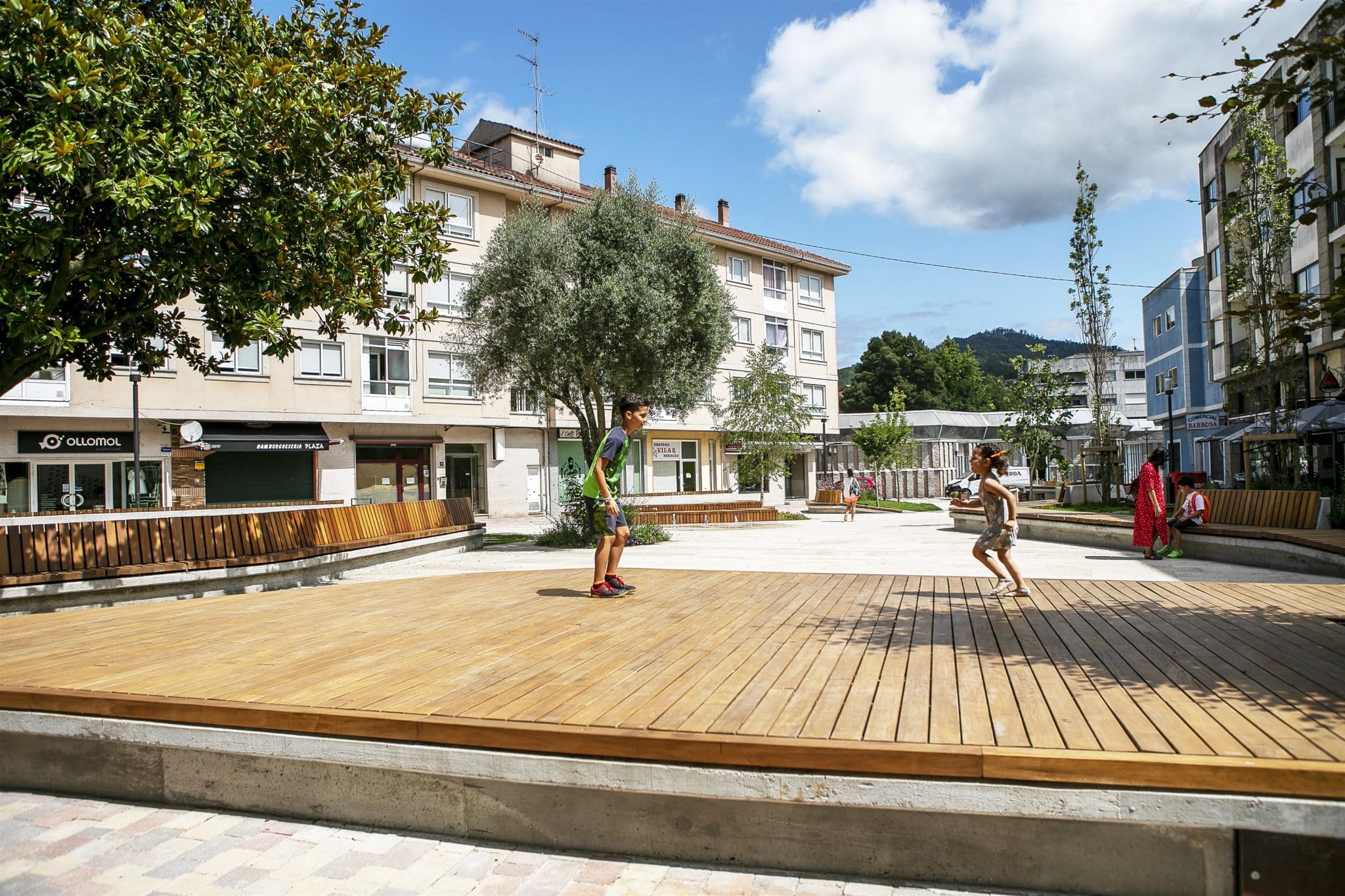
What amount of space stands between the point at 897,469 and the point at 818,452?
734 centimetres

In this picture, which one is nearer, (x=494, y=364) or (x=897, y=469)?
(x=494, y=364)

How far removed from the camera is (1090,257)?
73.2 ft

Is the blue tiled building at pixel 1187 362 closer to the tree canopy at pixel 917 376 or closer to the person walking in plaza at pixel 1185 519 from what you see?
the person walking in plaza at pixel 1185 519

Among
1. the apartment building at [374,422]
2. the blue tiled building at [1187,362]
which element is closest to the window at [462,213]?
the apartment building at [374,422]

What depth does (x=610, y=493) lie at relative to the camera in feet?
24.4

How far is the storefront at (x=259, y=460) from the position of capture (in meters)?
28.1

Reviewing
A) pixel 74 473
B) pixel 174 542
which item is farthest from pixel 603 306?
pixel 74 473

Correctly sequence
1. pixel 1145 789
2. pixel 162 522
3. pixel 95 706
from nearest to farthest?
pixel 1145 789 < pixel 95 706 < pixel 162 522

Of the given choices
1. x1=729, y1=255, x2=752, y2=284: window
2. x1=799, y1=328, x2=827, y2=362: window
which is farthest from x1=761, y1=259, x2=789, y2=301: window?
x1=799, y1=328, x2=827, y2=362: window

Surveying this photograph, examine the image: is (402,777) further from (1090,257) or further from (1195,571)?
(1090,257)

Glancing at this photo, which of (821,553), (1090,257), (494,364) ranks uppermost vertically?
(1090,257)

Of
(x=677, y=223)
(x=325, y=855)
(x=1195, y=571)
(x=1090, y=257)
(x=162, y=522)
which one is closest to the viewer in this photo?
(x=325, y=855)

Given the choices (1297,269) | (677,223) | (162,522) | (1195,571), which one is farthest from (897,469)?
(162,522)

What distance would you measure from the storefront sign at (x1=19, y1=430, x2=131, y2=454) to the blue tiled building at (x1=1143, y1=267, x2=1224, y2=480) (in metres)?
43.6
